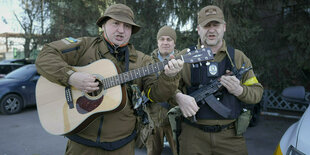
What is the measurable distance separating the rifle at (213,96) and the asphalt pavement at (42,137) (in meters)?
2.51

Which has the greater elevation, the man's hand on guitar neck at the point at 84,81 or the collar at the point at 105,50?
the collar at the point at 105,50

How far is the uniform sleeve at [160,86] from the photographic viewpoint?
72.4 inches

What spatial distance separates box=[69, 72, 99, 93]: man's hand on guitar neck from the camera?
187cm

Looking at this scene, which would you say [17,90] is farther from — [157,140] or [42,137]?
[157,140]

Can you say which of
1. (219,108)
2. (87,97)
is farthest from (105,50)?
(219,108)

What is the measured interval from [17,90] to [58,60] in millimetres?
6193

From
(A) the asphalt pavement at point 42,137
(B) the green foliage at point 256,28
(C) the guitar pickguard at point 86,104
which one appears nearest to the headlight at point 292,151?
(C) the guitar pickguard at point 86,104

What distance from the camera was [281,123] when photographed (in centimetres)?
627

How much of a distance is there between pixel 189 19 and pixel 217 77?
13.1ft

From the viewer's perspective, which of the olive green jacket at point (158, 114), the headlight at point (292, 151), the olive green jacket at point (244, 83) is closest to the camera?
the headlight at point (292, 151)

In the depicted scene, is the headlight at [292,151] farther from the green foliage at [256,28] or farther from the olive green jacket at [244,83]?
the green foliage at [256,28]

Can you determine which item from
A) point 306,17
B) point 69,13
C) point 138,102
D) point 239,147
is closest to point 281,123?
point 306,17

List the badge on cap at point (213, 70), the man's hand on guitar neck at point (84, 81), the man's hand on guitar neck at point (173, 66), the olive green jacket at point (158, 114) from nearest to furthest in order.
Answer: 1. the man's hand on guitar neck at point (173, 66)
2. the man's hand on guitar neck at point (84, 81)
3. the badge on cap at point (213, 70)
4. the olive green jacket at point (158, 114)

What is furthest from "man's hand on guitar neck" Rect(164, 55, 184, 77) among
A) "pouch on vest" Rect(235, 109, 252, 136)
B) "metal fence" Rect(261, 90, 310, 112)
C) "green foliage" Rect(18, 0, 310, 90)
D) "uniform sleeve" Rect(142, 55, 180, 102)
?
"metal fence" Rect(261, 90, 310, 112)
